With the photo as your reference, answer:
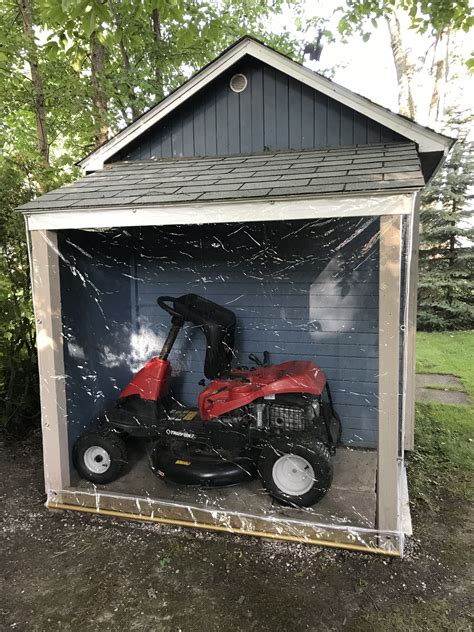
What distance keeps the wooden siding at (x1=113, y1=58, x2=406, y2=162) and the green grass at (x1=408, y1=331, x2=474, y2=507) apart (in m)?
2.92

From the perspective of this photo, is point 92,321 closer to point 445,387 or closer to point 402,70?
point 445,387

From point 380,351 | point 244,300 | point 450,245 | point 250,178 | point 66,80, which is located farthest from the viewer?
point 450,245

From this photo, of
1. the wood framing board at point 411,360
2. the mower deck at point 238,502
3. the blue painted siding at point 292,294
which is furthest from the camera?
the wood framing board at point 411,360

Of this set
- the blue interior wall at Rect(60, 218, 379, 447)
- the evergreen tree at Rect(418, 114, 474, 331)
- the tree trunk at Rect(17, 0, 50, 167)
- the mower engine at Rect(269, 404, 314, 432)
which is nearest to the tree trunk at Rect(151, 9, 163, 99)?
the tree trunk at Rect(17, 0, 50, 167)

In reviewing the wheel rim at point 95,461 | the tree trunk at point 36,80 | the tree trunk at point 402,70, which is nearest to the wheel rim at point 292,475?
the wheel rim at point 95,461

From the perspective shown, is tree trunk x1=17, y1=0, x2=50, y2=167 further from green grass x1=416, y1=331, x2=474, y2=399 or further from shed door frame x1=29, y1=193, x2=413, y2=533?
green grass x1=416, y1=331, x2=474, y2=399

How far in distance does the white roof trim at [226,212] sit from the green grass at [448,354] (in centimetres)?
438

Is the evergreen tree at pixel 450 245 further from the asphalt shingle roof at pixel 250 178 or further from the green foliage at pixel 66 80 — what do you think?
the asphalt shingle roof at pixel 250 178

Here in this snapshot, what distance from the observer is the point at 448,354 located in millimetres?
8352

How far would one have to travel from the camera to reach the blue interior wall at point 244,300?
165 inches

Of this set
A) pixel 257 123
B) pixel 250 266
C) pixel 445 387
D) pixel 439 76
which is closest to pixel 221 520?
pixel 250 266

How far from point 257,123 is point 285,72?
49cm

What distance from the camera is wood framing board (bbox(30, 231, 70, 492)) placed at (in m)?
3.38

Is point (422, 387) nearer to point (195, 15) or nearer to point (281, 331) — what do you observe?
point (281, 331)
